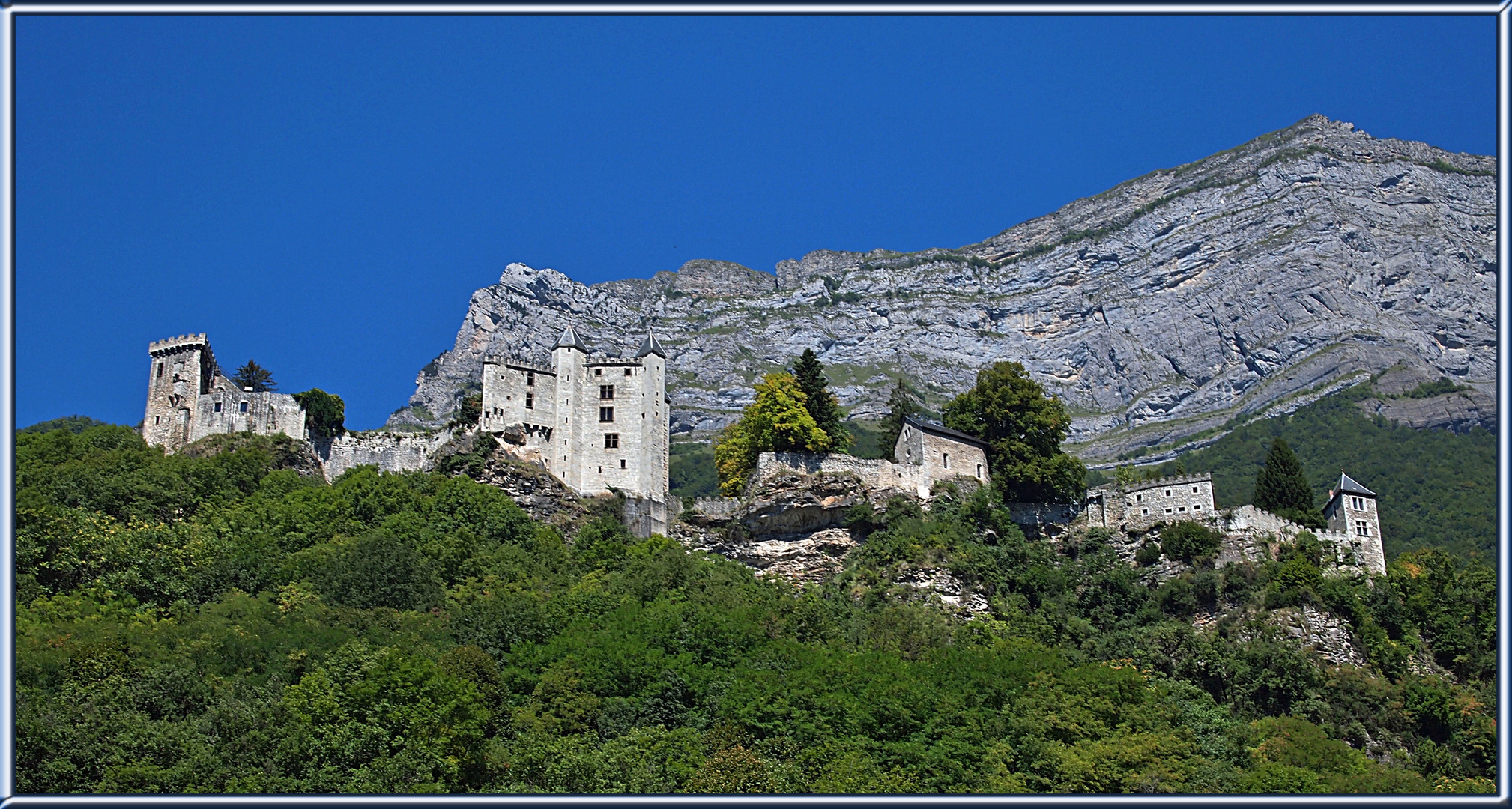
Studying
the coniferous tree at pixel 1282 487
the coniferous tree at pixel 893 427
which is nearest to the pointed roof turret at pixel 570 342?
the coniferous tree at pixel 893 427

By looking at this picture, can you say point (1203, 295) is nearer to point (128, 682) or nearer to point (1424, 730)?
point (1424, 730)

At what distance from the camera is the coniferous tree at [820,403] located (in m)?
65.1

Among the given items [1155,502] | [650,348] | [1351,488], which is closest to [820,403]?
[650,348]

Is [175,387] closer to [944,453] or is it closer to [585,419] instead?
[585,419]

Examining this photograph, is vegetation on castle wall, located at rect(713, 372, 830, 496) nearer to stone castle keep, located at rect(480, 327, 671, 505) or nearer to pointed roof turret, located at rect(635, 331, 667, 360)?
stone castle keep, located at rect(480, 327, 671, 505)

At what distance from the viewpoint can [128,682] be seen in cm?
3956

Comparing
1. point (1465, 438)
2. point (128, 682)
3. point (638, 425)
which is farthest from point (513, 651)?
point (1465, 438)

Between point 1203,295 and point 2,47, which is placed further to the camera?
point 1203,295

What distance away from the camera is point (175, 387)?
66.7 m

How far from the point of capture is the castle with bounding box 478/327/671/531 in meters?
64.9

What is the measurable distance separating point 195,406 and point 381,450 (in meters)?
8.79

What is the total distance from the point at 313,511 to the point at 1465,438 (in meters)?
88.4

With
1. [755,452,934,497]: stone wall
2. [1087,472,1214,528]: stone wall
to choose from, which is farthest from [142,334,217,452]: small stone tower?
[1087,472,1214,528]: stone wall

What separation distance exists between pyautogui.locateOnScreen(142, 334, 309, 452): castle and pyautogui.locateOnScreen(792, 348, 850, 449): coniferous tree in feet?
75.6
